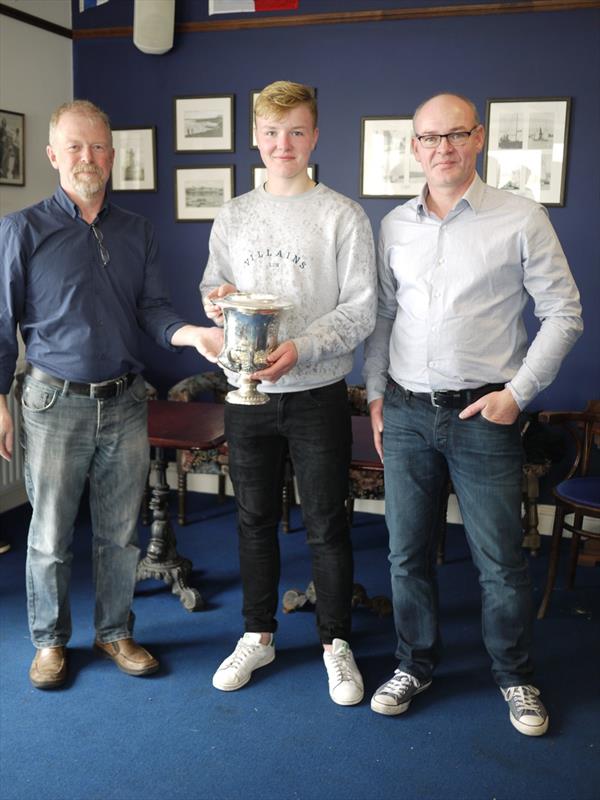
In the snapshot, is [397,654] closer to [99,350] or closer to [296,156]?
[99,350]

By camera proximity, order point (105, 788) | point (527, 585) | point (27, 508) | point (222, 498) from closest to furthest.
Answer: point (105, 788) → point (527, 585) → point (27, 508) → point (222, 498)

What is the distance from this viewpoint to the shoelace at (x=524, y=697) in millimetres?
2648

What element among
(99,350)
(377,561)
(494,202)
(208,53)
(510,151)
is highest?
(208,53)

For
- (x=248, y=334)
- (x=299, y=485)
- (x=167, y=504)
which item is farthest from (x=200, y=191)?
(x=248, y=334)

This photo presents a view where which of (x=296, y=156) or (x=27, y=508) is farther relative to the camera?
(x=27, y=508)

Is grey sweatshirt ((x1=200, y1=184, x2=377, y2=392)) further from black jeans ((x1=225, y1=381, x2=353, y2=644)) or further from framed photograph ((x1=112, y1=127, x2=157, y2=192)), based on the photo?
framed photograph ((x1=112, y1=127, x2=157, y2=192))

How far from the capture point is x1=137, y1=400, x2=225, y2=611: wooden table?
3549 mm

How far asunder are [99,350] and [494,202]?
51.4 inches

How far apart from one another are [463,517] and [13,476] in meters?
2.98

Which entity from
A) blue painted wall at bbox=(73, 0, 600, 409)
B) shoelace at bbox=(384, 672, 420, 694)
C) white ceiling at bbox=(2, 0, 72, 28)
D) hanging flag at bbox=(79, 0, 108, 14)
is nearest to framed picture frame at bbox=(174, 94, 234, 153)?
blue painted wall at bbox=(73, 0, 600, 409)

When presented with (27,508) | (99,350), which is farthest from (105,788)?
(27,508)

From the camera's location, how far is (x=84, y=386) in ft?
8.82

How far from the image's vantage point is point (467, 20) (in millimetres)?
4422

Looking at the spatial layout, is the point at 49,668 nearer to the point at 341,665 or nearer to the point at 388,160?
the point at 341,665
